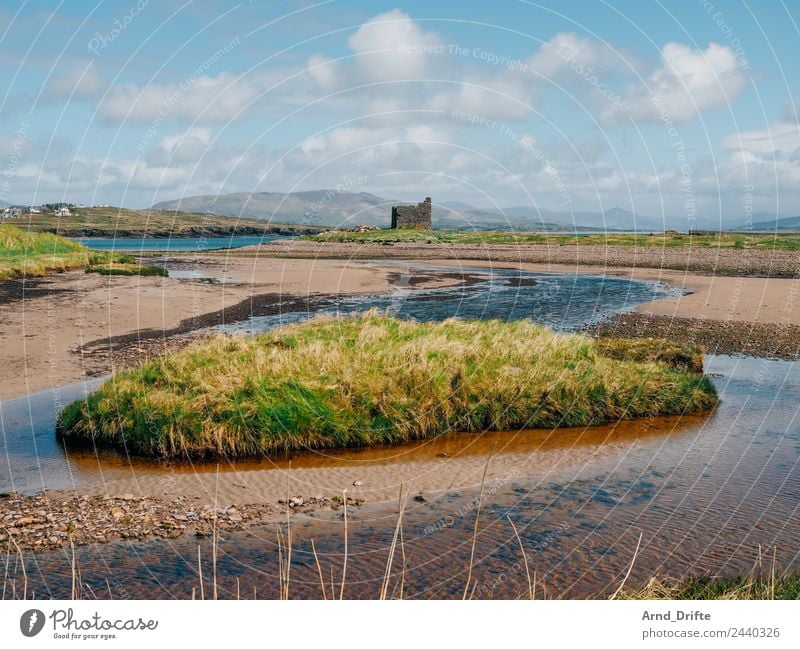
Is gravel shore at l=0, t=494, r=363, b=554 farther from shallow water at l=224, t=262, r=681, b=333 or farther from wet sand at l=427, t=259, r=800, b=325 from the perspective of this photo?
wet sand at l=427, t=259, r=800, b=325

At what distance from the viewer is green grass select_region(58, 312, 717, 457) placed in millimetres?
15477

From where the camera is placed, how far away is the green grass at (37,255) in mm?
51312

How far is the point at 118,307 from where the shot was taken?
36.8 metres

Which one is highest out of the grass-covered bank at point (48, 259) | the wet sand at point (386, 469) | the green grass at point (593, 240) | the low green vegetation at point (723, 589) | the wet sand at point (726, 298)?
the green grass at point (593, 240)

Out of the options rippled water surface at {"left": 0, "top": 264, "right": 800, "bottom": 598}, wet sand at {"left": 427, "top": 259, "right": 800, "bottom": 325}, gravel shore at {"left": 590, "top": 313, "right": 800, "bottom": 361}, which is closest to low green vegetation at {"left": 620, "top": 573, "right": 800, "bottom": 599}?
rippled water surface at {"left": 0, "top": 264, "right": 800, "bottom": 598}

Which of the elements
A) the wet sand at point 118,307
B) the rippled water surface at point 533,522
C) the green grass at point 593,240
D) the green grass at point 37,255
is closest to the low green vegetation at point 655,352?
the rippled water surface at point 533,522

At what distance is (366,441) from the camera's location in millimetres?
15953

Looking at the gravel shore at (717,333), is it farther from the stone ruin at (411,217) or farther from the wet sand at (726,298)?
the stone ruin at (411,217)

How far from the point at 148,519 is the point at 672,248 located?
3374 inches

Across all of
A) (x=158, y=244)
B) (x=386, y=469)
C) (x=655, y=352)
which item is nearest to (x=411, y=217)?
(x=158, y=244)

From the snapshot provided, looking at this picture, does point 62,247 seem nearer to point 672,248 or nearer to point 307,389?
point 307,389

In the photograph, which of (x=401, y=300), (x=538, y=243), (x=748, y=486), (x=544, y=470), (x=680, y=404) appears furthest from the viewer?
(x=538, y=243)

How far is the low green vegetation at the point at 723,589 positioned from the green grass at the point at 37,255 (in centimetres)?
4853

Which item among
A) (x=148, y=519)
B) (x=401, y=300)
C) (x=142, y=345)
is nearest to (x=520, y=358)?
(x=148, y=519)
